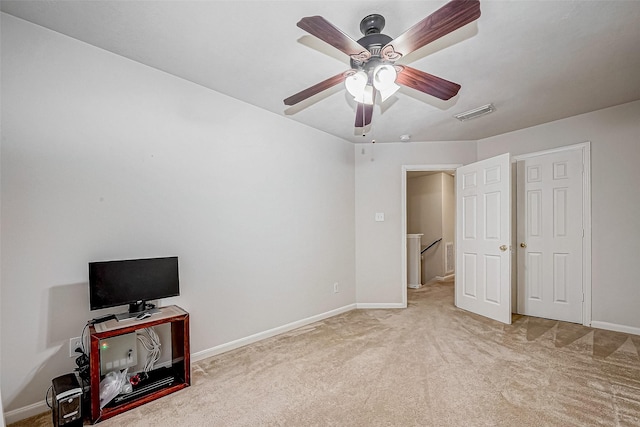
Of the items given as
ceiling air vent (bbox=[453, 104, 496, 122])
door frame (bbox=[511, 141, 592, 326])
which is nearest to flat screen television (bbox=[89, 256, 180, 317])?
ceiling air vent (bbox=[453, 104, 496, 122])

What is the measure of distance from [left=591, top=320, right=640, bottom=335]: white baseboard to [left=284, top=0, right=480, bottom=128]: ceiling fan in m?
3.42

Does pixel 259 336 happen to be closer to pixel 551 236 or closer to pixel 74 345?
pixel 74 345

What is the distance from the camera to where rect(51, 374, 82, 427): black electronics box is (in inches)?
67.5

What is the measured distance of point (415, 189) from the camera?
698 cm

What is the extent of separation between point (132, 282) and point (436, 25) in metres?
2.50

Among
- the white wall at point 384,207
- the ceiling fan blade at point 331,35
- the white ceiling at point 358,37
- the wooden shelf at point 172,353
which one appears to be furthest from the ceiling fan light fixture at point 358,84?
the white wall at point 384,207

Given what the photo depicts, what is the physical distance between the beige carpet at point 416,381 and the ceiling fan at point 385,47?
6.81ft

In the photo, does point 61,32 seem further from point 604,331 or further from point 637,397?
point 604,331

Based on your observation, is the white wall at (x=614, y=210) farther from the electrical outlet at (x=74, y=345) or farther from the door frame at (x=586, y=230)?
the electrical outlet at (x=74, y=345)

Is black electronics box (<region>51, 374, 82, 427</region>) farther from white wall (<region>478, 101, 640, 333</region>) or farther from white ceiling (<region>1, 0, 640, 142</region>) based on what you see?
white wall (<region>478, 101, 640, 333</region>)

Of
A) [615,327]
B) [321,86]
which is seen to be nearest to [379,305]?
[615,327]

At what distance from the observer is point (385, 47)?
1.62 metres

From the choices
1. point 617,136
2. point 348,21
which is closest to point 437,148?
point 617,136

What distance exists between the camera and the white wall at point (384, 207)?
4465 millimetres
